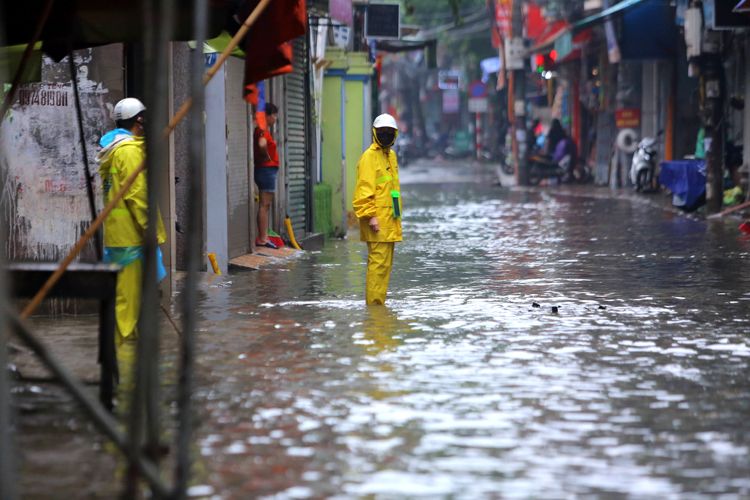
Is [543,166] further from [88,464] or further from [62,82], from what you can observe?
[88,464]

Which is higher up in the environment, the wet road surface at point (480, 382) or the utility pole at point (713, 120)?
the utility pole at point (713, 120)

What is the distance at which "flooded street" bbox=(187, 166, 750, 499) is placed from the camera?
14.4 feet

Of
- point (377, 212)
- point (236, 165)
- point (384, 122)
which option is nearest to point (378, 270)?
point (377, 212)

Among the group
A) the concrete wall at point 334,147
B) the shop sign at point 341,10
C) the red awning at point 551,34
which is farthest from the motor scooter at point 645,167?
the shop sign at point 341,10

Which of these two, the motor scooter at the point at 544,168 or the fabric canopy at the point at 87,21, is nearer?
the fabric canopy at the point at 87,21

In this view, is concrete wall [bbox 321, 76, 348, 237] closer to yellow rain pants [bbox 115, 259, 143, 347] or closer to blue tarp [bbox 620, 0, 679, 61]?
yellow rain pants [bbox 115, 259, 143, 347]

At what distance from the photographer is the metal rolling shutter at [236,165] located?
466 inches

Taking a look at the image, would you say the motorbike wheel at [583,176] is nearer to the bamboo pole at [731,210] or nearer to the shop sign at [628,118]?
the shop sign at [628,118]

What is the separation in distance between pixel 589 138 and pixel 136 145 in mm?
27215

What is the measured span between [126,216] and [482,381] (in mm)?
2603

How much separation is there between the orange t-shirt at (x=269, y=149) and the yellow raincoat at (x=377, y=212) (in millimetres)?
4199

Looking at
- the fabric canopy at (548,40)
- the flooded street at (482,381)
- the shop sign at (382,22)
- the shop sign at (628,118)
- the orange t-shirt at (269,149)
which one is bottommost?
the flooded street at (482,381)

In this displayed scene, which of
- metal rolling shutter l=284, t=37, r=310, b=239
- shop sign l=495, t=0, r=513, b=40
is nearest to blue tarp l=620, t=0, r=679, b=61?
shop sign l=495, t=0, r=513, b=40

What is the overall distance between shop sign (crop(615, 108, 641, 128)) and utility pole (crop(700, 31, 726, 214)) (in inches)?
390
